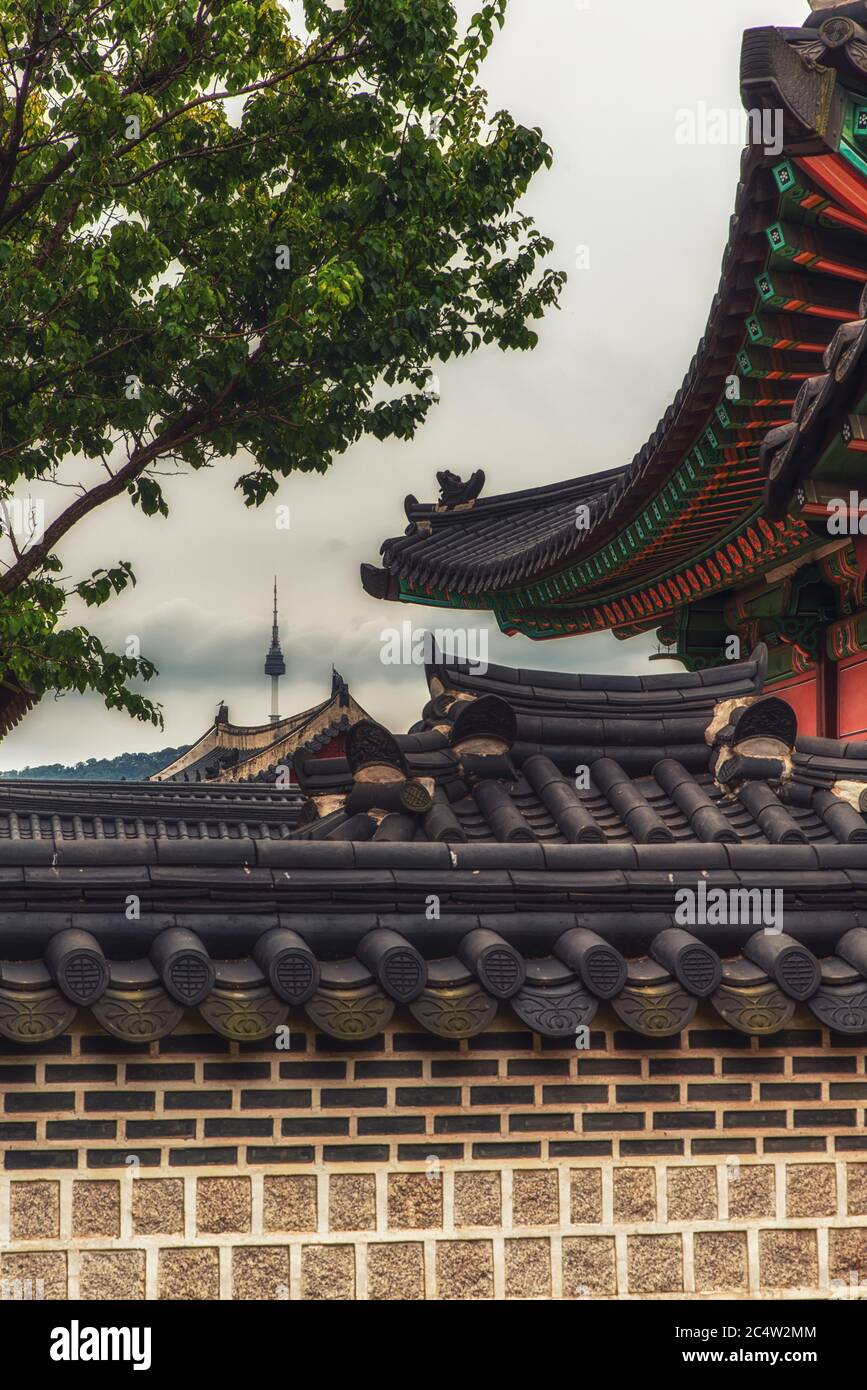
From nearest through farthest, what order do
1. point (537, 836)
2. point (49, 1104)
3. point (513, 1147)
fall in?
point (49, 1104) → point (513, 1147) → point (537, 836)

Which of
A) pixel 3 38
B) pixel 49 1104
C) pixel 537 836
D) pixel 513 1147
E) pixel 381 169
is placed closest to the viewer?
pixel 49 1104

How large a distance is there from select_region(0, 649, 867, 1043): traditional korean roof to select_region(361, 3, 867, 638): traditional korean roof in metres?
0.97

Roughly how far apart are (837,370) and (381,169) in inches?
236

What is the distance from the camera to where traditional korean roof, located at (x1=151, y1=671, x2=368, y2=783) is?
76.2 feet

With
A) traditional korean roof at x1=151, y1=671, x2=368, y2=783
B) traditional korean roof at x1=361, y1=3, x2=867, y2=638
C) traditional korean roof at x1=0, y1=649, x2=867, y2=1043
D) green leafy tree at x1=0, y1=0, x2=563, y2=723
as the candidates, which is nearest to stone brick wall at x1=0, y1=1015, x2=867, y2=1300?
traditional korean roof at x1=0, y1=649, x2=867, y2=1043

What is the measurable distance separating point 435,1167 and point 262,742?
21.8 meters

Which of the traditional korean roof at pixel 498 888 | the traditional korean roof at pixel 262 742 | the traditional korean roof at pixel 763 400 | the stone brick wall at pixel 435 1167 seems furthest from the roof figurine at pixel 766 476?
the traditional korean roof at pixel 262 742

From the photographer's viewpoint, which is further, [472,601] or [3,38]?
[472,601]

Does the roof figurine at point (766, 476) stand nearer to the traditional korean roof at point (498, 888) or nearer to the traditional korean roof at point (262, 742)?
the traditional korean roof at point (498, 888)

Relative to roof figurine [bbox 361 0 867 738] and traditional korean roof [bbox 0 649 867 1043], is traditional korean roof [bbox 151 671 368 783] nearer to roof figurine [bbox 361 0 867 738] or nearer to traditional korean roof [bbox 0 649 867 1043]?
roof figurine [bbox 361 0 867 738]

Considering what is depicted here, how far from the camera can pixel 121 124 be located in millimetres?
8758

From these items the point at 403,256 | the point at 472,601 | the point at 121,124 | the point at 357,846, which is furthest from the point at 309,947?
the point at 472,601
